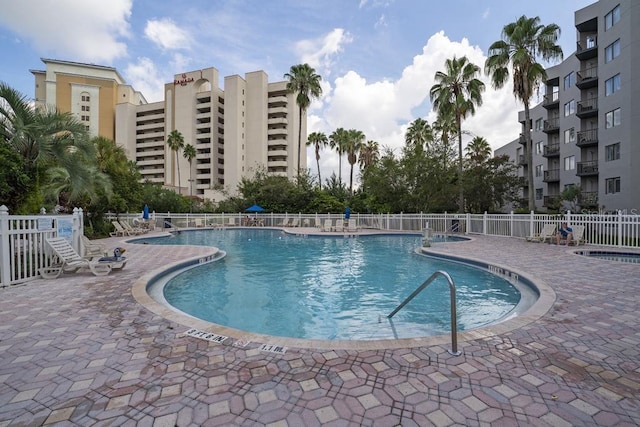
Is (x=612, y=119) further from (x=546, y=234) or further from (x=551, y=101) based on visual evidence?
(x=546, y=234)

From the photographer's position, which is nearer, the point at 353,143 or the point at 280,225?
the point at 280,225

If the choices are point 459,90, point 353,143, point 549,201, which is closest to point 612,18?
point 459,90

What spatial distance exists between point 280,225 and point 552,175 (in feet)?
86.0

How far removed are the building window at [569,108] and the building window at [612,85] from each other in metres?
5.57

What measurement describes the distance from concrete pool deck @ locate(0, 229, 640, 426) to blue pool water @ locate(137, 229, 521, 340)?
1511mm

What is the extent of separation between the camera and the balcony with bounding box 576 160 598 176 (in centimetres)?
2447

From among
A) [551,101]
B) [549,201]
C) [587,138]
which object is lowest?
[549,201]

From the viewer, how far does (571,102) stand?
88.3 feet

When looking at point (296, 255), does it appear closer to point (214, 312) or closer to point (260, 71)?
point (214, 312)

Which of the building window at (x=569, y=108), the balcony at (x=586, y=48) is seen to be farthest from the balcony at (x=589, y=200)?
the balcony at (x=586, y=48)

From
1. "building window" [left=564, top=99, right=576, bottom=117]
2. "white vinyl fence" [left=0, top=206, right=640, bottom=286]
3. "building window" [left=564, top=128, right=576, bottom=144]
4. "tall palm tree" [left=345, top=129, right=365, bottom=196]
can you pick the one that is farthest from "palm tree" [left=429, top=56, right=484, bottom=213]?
"tall palm tree" [left=345, top=129, right=365, bottom=196]

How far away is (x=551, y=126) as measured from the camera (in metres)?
30.4

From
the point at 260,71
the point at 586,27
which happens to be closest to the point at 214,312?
the point at 586,27

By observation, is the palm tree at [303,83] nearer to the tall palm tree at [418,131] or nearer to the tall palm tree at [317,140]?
the tall palm tree at [418,131]
